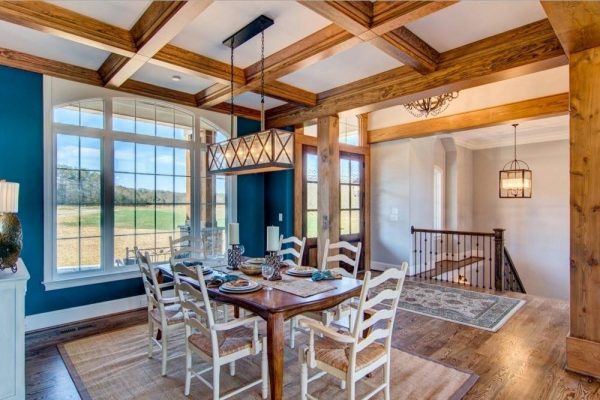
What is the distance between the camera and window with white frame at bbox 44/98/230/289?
3.64 meters

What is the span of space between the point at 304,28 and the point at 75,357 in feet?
11.1

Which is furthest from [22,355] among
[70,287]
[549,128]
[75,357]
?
[549,128]

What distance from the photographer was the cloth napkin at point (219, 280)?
2482 millimetres

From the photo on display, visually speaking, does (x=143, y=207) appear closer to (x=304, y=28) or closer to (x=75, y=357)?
(x=75, y=357)

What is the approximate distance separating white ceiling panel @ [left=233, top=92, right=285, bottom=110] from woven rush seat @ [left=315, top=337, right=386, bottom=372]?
10.8 ft

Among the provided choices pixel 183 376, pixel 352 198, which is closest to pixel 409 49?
pixel 183 376

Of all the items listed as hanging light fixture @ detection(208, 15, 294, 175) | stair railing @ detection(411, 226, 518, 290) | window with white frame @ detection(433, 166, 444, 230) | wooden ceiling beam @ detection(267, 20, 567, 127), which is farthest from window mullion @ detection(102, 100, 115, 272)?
window with white frame @ detection(433, 166, 444, 230)

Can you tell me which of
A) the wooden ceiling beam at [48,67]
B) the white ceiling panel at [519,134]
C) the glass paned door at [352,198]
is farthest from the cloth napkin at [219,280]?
the white ceiling panel at [519,134]

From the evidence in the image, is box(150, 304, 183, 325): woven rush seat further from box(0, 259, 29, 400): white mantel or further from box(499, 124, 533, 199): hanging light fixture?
box(499, 124, 533, 199): hanging light fixture

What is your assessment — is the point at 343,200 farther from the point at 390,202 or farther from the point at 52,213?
the point at 52,213

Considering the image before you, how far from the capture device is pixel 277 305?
6.69 feet

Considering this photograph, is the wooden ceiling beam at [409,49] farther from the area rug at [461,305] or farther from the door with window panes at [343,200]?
the area rug at [461,305]

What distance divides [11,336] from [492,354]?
363 centimetres

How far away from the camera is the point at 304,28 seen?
2.75 meters
